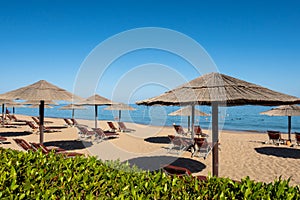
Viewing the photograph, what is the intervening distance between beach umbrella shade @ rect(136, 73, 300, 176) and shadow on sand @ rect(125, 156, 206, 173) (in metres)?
2.50

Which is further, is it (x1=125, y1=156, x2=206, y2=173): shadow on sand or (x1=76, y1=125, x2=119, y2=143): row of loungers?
(x1=76, y1=125, x2=119, y2=143): row of loungers

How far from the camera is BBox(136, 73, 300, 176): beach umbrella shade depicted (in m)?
4.82

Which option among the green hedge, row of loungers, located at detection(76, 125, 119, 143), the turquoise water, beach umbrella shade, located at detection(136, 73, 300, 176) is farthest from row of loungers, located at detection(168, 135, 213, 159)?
the green hedge

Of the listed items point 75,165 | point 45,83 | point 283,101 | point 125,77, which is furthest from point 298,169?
point 45,83

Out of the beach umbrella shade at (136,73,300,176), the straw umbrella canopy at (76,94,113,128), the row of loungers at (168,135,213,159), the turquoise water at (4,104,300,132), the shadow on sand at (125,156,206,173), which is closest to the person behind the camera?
the beach umbrella shade at (136,73,300,176)

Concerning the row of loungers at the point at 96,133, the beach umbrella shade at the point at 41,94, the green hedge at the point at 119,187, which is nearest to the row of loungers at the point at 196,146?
→ the row of loungers at the point at 96,133

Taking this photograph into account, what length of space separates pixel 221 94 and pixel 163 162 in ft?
14.3

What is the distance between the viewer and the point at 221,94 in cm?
491

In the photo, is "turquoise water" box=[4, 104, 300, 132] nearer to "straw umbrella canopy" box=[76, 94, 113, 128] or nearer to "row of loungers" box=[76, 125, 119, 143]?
"straw umbrella canopy" box=[76, 94, 113, 128]

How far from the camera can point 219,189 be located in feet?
7.88

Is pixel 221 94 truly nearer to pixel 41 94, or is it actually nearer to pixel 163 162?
pixel 163 162

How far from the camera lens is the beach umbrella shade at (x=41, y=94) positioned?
9133mm

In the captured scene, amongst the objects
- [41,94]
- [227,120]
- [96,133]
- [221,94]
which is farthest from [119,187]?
[227,120]

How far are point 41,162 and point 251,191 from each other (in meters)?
2.46
